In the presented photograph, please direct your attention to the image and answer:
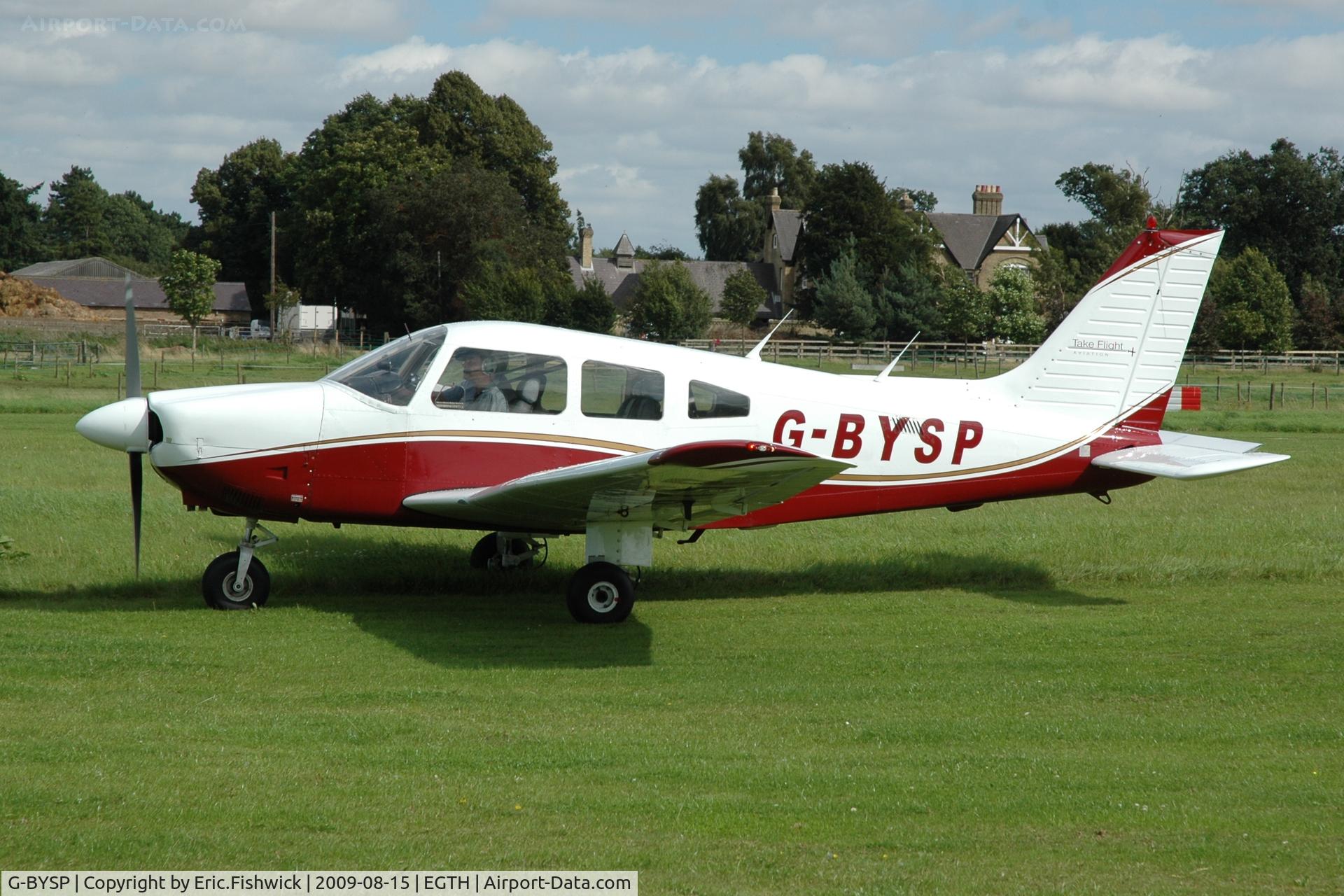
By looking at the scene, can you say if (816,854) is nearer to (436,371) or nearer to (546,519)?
(546,519)

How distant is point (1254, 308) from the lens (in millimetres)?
61875

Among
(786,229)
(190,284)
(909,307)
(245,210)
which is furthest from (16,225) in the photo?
(909,307)

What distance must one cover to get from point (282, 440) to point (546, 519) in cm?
210

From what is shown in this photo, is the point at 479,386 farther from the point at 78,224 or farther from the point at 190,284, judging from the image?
the point at 78,224

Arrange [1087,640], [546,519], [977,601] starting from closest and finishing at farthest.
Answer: [1087,640], [546,519], [977,601]

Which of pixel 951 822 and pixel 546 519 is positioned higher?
pixel 546 519

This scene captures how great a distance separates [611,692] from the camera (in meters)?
7.33

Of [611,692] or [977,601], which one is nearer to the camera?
[611,692]

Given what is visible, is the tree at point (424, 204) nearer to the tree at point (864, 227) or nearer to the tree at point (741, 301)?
the tree at point (741, 301)

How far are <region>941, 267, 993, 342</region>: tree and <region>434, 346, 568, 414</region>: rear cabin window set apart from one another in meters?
52.5

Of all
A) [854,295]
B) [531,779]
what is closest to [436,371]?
[531,779]

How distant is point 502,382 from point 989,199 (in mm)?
88864

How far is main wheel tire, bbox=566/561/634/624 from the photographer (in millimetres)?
9266

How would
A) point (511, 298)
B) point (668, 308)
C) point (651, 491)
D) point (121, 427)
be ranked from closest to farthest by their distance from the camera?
point (651, 491) → point (121, 427) → point (511, 298) → point (668, 308)
